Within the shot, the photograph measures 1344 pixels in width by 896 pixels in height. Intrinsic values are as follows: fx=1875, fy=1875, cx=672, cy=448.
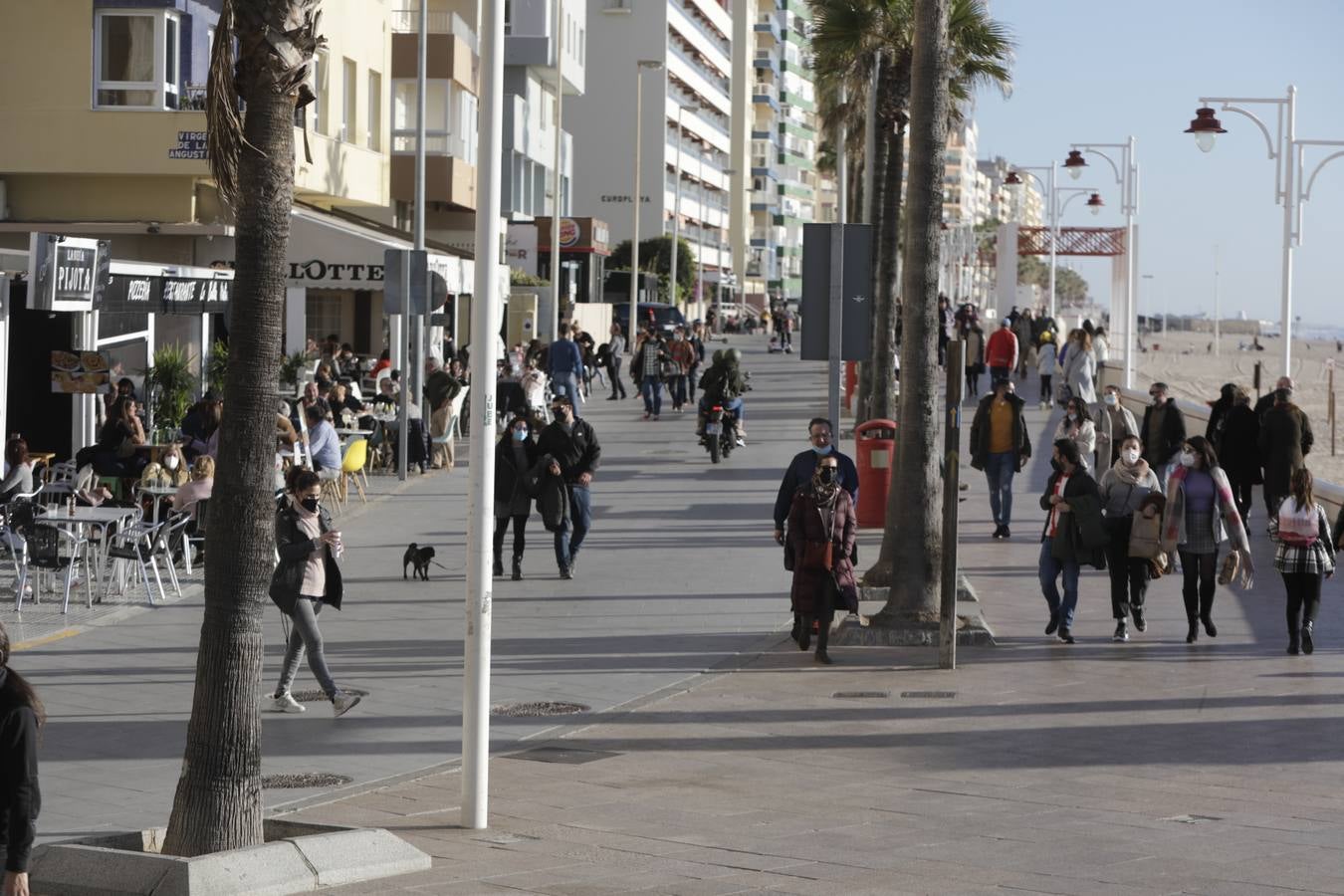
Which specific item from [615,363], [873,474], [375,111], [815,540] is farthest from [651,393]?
[815,540]

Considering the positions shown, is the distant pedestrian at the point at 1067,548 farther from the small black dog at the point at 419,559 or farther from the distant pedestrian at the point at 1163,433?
the distant pedestrian at the point at 1163,433

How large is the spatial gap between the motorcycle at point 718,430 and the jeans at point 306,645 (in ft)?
57.7

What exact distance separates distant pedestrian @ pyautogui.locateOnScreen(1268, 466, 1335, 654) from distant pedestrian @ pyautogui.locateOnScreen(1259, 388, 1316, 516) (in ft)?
19.5

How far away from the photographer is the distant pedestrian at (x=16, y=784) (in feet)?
18.8

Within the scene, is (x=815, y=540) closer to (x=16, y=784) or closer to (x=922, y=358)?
(x=922, y=358)

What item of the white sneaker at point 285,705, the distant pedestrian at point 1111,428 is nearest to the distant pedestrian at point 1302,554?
the distant pedestrian at point 1111,428

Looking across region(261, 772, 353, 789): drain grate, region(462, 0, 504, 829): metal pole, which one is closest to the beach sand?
region(261, 772, 353, 789): drain grate

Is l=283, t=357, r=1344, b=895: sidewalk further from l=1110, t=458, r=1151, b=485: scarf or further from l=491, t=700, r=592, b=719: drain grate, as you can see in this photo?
l=1110, t=458, r=1151, b=485: scarf

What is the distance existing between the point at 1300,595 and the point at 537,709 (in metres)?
6.10

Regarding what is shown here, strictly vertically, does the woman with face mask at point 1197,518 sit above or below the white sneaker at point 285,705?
above

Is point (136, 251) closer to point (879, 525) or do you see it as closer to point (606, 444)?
point (606, 444)

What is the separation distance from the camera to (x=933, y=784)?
33.4 feet

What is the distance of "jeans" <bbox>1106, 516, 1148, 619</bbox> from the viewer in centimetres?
1504

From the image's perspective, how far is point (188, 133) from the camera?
29984 mm
